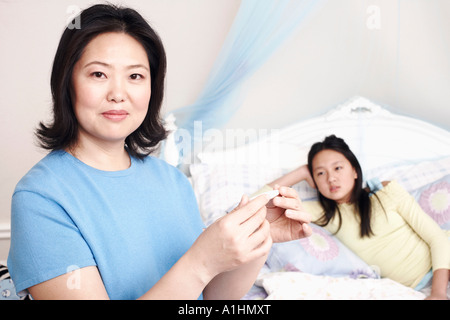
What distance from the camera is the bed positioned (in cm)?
193

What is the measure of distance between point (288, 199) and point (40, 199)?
53 cm

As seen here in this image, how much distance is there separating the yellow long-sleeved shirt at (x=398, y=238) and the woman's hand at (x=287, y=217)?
114 centimetres

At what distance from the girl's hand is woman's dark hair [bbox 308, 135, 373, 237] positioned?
138cm

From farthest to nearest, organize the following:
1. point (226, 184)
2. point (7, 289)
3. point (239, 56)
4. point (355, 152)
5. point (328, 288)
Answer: point (355, 152), point (226, 184), point (239, 56), point (7, 289), point (328, 288)

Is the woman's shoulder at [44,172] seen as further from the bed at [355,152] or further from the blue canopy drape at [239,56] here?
the blue canopy drape at [239,56]

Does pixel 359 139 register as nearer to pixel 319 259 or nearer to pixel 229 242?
pixel 319 259

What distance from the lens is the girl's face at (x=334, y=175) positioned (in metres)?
2.09

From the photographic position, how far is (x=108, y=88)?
3.11 ft

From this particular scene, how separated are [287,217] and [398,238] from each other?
4.11ft

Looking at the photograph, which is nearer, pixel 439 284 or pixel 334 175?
pixel 439 284

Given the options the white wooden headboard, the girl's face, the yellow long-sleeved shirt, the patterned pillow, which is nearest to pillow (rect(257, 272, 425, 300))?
the yellow long-sleeved shirt

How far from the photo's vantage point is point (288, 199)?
95cm

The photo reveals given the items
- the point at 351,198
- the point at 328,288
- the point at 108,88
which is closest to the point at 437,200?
the point at 351,198

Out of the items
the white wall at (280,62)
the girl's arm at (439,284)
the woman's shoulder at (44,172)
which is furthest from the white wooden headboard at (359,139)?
the woman's shoulder at (44,172)
